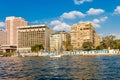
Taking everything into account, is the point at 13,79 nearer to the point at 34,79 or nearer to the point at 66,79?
the point at 34,79

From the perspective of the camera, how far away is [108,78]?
4022 centimetres

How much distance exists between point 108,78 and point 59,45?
15702cm

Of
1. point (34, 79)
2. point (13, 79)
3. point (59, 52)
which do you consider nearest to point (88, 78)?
point (34, 79)

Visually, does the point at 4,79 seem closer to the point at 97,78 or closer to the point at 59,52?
the point at 97,78

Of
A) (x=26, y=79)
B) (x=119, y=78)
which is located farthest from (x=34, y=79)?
(x=119, y=78)

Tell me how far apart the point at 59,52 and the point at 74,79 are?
Answer: 157882mm

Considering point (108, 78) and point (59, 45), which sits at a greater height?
point (59, 45)

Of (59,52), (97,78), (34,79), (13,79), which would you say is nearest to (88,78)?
(97,78)

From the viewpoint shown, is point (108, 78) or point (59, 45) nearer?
point (108, 78)

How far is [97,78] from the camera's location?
3975 cm

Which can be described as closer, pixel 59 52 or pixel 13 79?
pixel 13 79

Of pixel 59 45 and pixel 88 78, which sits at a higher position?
pixel 59 45

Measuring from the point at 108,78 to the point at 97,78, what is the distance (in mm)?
1953

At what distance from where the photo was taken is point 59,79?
1569 inches
